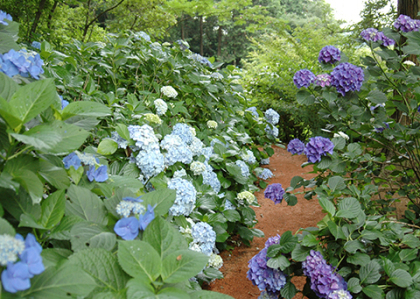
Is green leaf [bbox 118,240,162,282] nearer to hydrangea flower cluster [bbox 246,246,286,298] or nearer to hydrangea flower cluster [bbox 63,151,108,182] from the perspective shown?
hydrangea flower cluster [bbox 63,151,108,182]

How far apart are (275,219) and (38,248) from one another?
3298 millimetres

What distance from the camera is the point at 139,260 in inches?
24.2

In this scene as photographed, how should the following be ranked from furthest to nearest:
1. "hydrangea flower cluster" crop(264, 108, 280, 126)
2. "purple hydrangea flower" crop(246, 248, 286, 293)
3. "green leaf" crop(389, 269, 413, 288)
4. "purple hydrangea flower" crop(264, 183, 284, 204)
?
1. "hydrangea flower cluster" crop(264, 108, 280, 126)
2. "purple hydrangea flower" crop(264, 183, 284, 204)
3. "purple hydrangea flower" crop(246, 248, 286, 293)
4. "green leaf" crop(389, 269, 413, 288)

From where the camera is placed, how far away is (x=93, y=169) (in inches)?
33.6

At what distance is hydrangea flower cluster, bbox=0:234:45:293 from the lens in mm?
424

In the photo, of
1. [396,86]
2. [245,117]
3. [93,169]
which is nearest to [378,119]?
[396,86]

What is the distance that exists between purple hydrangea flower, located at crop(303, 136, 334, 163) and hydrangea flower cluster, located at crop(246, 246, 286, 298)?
609 millimetres

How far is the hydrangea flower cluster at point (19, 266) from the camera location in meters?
0.42

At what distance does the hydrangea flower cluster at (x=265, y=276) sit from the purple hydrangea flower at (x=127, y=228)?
1034 mm

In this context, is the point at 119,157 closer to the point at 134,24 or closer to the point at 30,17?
the point at 30,17

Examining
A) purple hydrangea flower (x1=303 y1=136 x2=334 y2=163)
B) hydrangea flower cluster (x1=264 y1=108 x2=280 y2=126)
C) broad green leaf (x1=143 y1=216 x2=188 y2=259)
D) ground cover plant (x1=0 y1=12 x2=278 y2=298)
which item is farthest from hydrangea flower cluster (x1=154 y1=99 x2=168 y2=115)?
hydrangea flower cluster (x1=264 y1=108 x2=280 y2=126)

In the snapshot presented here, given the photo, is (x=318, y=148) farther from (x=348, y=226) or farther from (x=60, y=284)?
(x=60, y=284)

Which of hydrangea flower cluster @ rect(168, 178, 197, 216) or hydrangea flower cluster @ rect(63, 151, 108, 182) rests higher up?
hydrangea flower cluster @ rect(63, 151, 108, 182)

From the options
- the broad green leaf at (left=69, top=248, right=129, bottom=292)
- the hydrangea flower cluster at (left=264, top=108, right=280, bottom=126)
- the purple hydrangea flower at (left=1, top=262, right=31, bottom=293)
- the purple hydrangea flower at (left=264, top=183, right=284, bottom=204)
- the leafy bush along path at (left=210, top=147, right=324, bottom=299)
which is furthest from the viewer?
the hydrangea flower cluster at (left=264, top=108, right=280, bottom=126)
